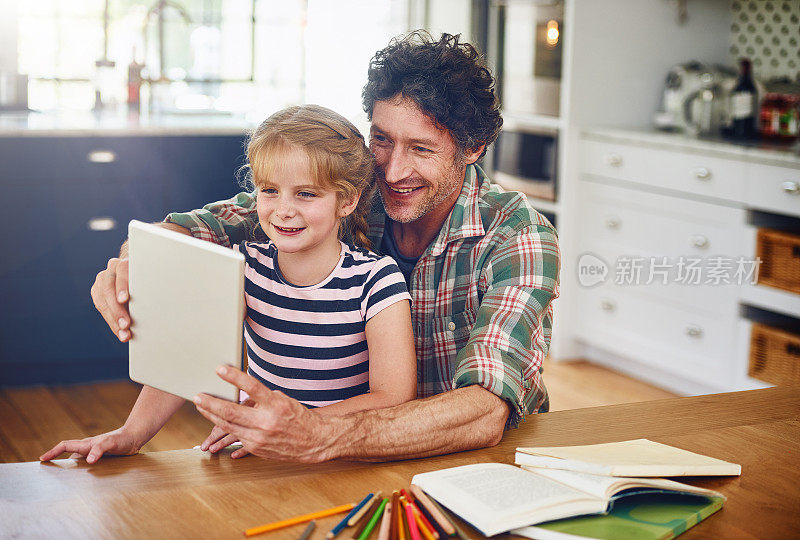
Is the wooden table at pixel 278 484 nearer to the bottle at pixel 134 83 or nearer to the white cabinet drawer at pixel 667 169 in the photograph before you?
the white cabinet drawer at pixel 667 169

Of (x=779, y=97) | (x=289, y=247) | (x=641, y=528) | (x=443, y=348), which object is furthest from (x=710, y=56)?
(x=641, y=528)

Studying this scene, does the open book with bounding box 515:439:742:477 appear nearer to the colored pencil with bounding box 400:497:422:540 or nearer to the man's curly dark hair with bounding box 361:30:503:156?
the colored pencil with bounding box 400:497:422:540

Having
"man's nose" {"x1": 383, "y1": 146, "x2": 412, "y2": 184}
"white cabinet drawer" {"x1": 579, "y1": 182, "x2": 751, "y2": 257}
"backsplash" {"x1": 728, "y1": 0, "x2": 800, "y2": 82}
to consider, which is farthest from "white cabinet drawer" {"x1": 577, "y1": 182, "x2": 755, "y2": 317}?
"man's nose" {"x1": 383, "y1": 146, "x2": 412, "y2": 184}

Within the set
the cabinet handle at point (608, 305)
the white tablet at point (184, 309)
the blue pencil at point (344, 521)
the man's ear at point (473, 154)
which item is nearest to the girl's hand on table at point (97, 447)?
the white tablet at point (184, 309)

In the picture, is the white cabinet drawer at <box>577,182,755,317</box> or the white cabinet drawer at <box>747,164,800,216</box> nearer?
the white cabinet drawer at <box>747,164,800,216</box>

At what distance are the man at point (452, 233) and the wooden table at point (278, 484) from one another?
5.3 inches

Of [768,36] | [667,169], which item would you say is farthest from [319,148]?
[768,36]

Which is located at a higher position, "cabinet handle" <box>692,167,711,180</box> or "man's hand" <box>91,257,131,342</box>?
"cabinet handle" <box>692,167,711,180</box>

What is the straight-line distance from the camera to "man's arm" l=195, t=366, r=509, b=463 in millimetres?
1146

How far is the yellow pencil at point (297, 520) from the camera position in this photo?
1.00m

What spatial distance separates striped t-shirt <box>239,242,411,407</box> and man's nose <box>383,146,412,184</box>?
0.18m

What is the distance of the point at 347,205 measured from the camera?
1575mm

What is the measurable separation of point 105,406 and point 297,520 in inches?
100

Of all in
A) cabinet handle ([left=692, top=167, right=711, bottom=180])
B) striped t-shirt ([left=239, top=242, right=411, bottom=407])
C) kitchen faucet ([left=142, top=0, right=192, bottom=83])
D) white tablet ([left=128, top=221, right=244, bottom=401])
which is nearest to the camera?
white tablet ([left=128, top=221, right=244, bottom=401])
